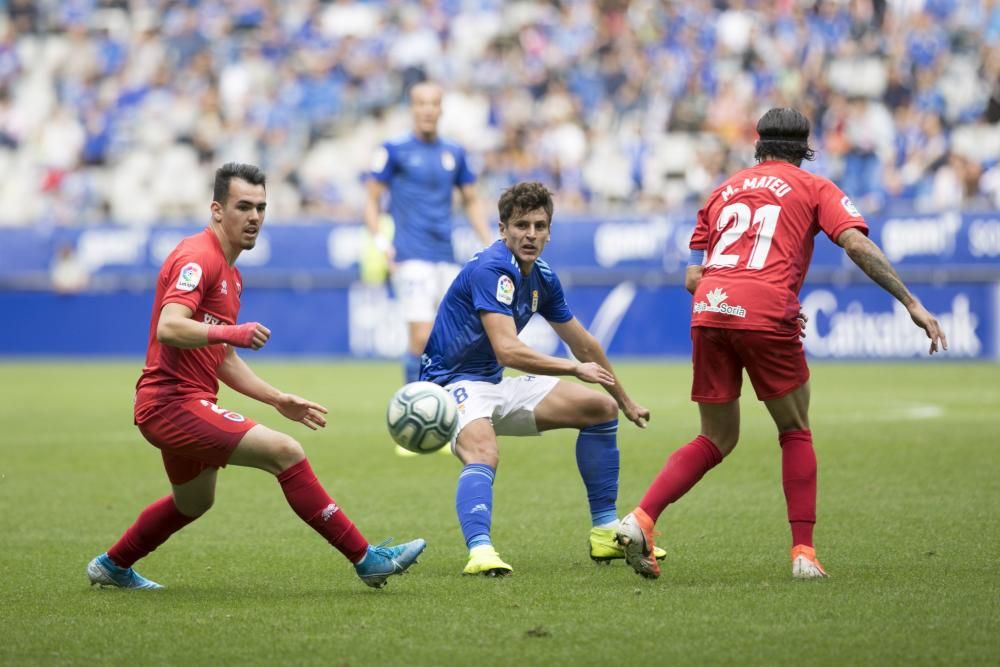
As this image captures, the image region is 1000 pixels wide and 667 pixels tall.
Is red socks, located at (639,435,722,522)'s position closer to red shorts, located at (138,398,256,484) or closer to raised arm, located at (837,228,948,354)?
raised arm, located at (837,228,948,354)

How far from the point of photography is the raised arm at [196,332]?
5.83m

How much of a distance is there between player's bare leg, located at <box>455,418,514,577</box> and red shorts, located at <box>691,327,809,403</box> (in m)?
0.98

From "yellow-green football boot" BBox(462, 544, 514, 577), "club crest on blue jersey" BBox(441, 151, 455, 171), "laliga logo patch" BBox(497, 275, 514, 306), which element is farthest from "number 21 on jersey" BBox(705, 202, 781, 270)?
"club crest on blue jersey" BBox(441, 151, 455, 171)

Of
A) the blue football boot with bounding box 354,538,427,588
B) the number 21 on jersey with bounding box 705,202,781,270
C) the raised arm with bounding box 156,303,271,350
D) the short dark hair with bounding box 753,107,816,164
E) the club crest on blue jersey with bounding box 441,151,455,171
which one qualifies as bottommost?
the blue football boot with bounding box 354,538,427,588

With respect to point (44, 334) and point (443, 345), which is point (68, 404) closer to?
point (44, 334)

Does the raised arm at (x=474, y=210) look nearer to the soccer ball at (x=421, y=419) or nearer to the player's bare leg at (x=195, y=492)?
the soccer ball at (x=421, y=419)

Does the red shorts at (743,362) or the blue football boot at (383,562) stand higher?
the red shorts at (743,362)

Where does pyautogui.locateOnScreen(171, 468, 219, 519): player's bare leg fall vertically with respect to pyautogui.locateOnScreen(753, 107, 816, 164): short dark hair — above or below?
below

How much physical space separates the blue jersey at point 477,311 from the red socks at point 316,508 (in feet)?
3.92

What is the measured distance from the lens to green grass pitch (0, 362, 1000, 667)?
5297 millimetres

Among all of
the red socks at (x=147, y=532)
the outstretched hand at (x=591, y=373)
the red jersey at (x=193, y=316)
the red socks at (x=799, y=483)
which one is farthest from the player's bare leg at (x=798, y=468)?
the red socks at (x=147, y=532)

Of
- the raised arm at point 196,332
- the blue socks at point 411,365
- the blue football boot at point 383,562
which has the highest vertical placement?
the raised arm at point 196,332

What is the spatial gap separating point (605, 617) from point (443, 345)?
6.74 feet

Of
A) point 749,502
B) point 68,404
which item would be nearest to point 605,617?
point 749,502
